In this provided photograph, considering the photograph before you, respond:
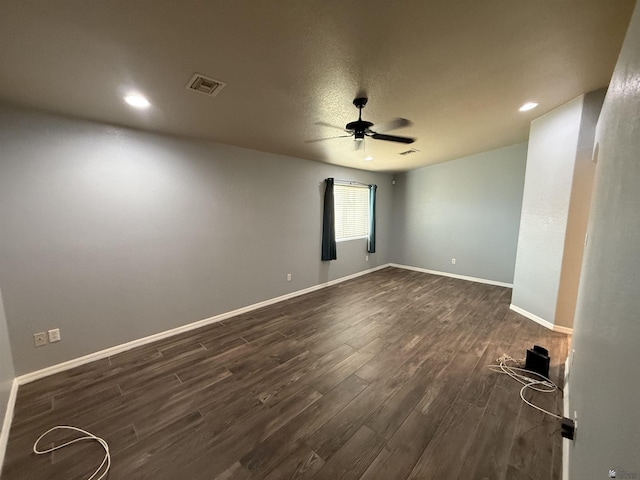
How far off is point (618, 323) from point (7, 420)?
3.34 metres

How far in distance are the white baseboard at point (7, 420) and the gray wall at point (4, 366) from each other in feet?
0.15

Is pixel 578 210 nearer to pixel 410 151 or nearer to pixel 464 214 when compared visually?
pixel 410 151

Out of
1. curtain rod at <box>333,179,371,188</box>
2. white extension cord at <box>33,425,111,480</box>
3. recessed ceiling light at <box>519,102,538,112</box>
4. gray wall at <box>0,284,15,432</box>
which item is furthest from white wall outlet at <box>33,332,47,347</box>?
recessed ceiling light at <box>519,102,538,112</box>

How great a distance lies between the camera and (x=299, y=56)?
4.99 feet

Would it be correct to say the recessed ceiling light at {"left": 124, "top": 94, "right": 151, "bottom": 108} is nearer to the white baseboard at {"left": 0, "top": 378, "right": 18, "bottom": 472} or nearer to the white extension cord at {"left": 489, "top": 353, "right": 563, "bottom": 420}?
the white baseboard at {"left": 0, "top": 378, "right": 18, "bottom": 472}

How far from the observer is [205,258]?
312 centimetres

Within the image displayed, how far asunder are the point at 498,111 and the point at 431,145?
112 cm

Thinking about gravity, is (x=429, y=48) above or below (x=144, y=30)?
above

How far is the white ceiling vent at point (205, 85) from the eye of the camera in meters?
1.70

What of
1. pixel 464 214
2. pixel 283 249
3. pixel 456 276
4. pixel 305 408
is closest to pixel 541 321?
pixel 456 276

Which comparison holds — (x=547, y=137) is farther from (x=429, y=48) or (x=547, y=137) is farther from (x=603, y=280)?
(x=603, y=280)

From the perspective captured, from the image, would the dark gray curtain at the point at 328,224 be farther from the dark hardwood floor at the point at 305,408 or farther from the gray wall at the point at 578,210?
the gray wall at the point at 578,210

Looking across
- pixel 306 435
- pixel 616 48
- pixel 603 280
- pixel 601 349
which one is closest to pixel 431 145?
pixel 616 48

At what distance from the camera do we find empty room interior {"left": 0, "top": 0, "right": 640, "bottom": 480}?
1226 millimetres
